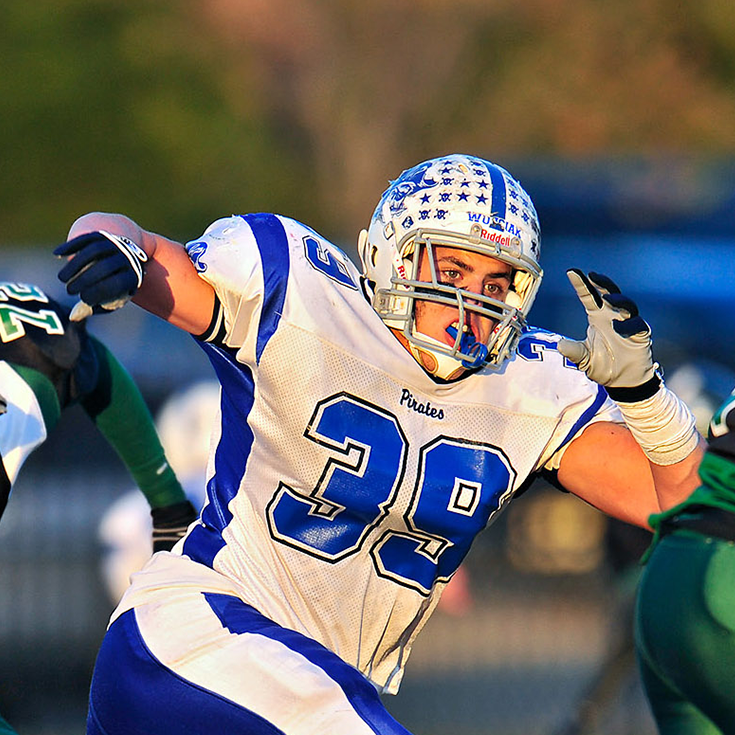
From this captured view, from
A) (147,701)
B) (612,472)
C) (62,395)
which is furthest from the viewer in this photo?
(62,395)

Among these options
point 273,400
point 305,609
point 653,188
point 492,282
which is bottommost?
point 653,188

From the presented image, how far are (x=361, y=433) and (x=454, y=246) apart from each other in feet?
1.64

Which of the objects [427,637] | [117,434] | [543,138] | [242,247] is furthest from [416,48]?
[242,247]

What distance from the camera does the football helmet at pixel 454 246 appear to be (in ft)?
11.9

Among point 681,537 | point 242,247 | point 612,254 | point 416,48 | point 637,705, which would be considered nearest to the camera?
point 681,537

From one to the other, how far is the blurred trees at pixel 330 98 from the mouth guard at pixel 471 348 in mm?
14420

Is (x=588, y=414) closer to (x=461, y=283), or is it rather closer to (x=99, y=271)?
(x=461, y=283)

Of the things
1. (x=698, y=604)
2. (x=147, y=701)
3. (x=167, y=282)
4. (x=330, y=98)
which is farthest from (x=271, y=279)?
(x=330, y=98)

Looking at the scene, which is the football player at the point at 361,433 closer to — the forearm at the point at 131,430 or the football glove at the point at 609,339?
the football glove at the point at 609,339

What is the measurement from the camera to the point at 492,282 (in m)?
3.73

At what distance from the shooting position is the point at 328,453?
11.8 ft

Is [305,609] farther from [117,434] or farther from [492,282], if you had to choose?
[117,434]

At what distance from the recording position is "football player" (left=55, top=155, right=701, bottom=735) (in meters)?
3.44

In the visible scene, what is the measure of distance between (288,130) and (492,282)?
16252mm
